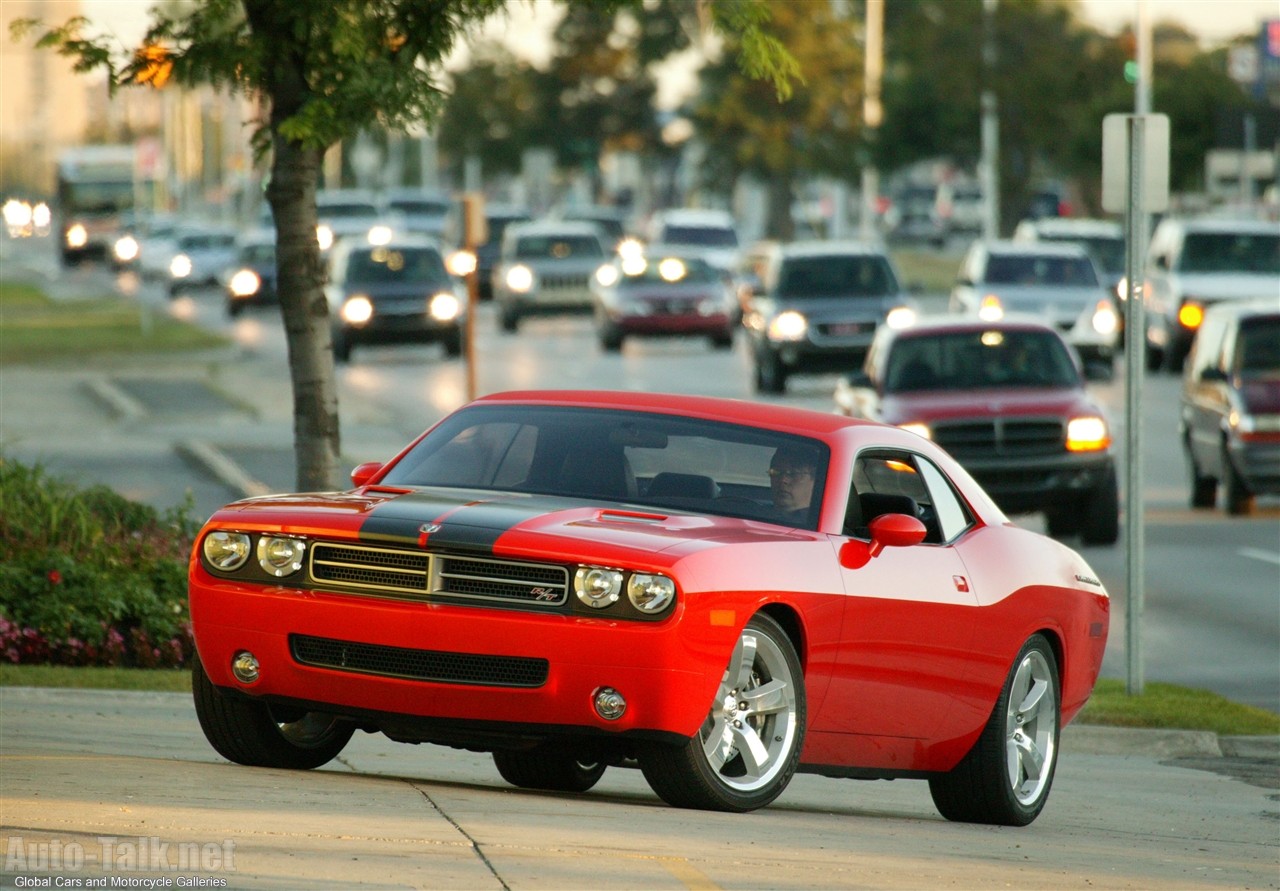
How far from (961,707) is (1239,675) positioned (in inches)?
229

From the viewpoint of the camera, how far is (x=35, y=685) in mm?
11531

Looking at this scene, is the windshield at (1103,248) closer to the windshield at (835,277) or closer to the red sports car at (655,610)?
the windshield at (835,277)

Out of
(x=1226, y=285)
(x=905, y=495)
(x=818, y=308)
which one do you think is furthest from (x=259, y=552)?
(x=1226, y=285)

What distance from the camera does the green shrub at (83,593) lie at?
1252 centimetres

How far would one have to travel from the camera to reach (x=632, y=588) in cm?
735

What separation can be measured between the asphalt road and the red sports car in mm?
222

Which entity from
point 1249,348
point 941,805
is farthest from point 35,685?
point 1249,348

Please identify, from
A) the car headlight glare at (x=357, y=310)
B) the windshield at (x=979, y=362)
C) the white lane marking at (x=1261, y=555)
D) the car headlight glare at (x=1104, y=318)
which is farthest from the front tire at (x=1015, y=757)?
the car headlight glare at (x=357, y=310)

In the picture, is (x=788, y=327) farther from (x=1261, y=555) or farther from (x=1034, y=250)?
(x=1261, y=555)

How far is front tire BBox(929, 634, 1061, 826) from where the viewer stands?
8.91 m

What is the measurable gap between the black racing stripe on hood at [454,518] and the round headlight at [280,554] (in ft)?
0.87

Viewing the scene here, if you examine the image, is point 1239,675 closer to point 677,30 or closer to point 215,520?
point 215,520

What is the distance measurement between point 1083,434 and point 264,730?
1202cm

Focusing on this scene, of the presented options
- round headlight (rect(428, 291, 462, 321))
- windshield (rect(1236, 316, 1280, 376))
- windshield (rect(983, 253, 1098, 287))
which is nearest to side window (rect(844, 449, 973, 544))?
windshield (rect(1236, 316, 1280, 376))
